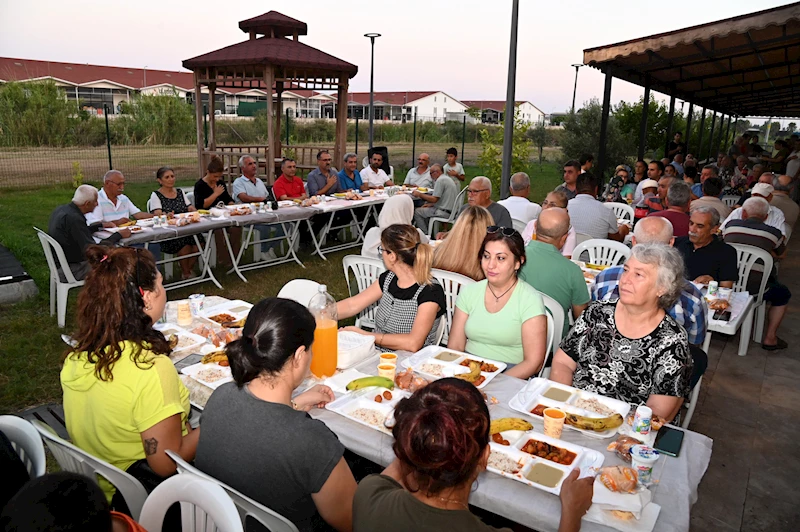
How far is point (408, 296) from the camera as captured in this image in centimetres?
323

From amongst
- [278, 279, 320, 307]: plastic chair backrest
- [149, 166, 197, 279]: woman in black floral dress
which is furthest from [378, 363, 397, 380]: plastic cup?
[149, 166, 197, 279]: woman in black floral dress

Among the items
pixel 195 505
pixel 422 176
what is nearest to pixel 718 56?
pixel 422 176

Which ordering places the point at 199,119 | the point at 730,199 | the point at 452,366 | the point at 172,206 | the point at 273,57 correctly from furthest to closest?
the point at 199,119, the point at 273,57, the point at 730,199, the point at 172,206, the point at 452,366

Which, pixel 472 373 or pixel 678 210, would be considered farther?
pixel 678 210

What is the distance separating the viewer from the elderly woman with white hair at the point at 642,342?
8.02 ft

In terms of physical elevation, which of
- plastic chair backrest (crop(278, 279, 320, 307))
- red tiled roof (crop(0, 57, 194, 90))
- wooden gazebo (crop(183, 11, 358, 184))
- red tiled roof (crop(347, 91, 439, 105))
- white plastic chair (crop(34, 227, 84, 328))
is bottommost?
white plastic chair (crop(34, 227, 84, 328))

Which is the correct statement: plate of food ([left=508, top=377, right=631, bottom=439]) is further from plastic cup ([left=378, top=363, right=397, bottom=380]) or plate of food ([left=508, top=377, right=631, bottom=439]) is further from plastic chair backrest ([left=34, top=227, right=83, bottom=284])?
plastic chair backrest ([left=34, top=227, right=83, bottom=284])

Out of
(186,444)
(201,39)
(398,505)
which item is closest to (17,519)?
(398,505)

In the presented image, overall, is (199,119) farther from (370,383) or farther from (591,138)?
(591,138)

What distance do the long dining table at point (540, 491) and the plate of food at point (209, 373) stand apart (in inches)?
19.6

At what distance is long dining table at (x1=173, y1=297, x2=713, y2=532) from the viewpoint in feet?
5.52

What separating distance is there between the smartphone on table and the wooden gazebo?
8.88 m

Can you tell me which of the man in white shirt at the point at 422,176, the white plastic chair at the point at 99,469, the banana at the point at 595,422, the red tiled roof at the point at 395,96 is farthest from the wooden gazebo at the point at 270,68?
the red tiled roof at the point at 395,96

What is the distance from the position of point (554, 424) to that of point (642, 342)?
0.76 metres
